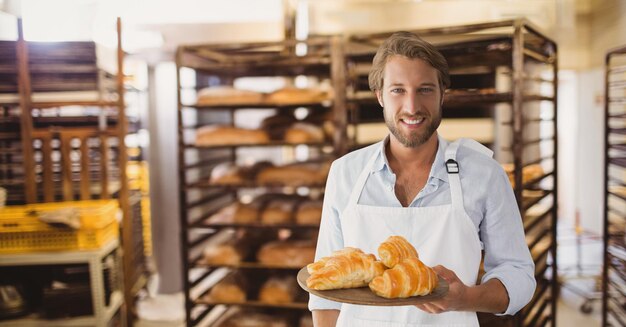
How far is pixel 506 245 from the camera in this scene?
4.65 feet

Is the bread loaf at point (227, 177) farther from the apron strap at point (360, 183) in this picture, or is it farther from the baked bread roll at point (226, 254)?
the apron strap at point (360, 183)

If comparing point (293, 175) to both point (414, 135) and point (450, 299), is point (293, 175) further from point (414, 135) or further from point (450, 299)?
point (450, 299)

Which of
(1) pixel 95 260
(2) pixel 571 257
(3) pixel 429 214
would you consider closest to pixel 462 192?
(3) pixel 429 214

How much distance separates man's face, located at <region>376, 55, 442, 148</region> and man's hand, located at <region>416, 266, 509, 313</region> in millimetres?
360

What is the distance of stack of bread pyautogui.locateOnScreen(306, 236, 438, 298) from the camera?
3.85 feet

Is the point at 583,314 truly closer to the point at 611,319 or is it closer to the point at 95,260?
the point at 611,319

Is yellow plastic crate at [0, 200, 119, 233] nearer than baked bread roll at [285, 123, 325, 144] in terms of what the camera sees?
Yes

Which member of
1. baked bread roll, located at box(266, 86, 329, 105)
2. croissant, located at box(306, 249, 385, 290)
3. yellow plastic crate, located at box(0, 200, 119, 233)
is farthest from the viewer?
baked bread roll, located at box(266, 86, 329, 105)

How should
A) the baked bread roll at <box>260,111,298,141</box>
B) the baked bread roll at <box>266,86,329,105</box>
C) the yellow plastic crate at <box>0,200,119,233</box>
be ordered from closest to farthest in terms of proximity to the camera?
1. the yellow plastic crate at <box>0,200,119,233</box>
2. the baked bread roll at <box>266,86,329,105</box>
3. the baked bread roll at <box>260,111,298,141</box>

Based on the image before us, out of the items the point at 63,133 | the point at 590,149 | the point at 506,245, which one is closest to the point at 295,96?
the point at 63,133

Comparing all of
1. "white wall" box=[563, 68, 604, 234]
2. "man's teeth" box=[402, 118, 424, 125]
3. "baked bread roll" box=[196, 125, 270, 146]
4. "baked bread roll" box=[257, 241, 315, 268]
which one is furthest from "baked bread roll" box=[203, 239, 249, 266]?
"white wall" box=[563, 68, 604, 234]

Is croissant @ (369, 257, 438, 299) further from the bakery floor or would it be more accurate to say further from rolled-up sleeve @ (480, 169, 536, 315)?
the bakery floor

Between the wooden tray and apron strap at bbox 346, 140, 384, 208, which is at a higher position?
apron strap at bbox 346, 140, 384, 208

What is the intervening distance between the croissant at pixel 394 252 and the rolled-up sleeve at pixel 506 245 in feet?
0.84
